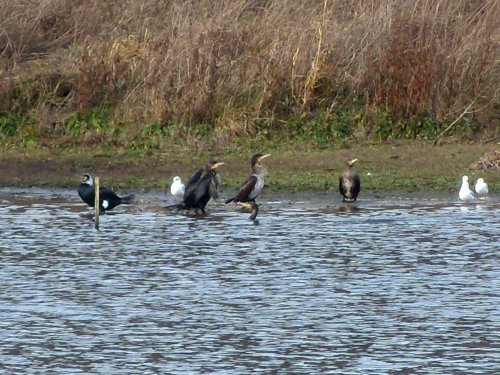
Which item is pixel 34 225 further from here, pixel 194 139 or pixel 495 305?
pixel 495 305

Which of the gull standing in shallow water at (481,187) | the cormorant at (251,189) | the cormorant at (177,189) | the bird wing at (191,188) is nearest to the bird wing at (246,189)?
the cormorant at (251,189)

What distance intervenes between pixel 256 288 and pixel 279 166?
6.18 metres

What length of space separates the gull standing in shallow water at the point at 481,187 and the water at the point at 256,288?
0.12 meters

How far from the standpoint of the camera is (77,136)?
60.7 feet

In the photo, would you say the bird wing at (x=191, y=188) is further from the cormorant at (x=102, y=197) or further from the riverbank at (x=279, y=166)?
the riverbank at (x=279, y=166)

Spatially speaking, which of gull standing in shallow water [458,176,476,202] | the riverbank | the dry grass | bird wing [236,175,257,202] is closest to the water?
gull standing in shallow water [458,176,476,202]

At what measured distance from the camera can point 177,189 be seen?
610 inches

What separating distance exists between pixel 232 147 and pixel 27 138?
281 centimetres

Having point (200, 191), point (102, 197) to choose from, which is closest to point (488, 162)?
point (200, 191)

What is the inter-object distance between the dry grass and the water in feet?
9.88

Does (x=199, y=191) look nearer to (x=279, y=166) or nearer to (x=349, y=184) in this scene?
(x=349, y=184)

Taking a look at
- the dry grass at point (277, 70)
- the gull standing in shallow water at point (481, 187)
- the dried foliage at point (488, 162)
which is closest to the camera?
the gull standing in shallow water at point (481, 187)

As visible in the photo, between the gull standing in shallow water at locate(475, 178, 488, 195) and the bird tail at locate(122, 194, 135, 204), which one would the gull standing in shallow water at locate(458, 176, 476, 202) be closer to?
the gull standing in shallow water at locate(475, 178, 488, 195)

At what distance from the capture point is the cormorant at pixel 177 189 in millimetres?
15477
